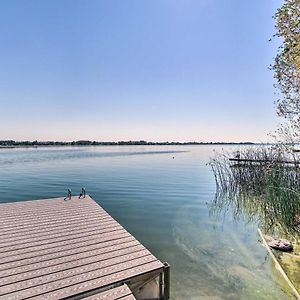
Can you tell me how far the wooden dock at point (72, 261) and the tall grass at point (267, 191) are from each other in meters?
3.93

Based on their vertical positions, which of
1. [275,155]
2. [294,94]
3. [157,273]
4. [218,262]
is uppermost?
[294,94]

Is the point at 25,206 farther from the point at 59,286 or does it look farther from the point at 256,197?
the point at 256,197

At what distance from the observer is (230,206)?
1022 cm

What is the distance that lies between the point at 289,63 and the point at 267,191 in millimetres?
3732

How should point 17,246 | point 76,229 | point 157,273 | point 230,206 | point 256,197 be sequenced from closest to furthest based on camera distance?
point 157,273 < point 17,246 < point 76,229 < point 230,206 < point 256,197

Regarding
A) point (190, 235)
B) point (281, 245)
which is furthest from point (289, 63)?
point (190, 235)

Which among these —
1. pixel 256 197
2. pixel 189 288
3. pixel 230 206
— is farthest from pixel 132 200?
pixel 189 288

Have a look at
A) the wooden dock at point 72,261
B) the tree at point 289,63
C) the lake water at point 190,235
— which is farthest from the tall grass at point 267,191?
the wooden dock at point 72,261

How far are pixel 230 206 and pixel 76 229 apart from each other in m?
7.09

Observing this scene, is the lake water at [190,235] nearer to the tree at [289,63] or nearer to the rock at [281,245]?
the rock at [281,245]

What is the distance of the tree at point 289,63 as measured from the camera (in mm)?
4852

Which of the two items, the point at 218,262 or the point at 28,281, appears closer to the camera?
the point at 28,281

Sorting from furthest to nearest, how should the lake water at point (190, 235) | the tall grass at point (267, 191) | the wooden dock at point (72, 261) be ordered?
the tall grass at point (267, 191) → the lake water at point (190, 235) → the wooden dock at point (72, 261)

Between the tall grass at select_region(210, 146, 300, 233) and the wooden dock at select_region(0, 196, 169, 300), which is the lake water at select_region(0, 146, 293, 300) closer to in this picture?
the tall grass at select_region(210, 146, 300, 233)
